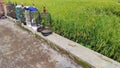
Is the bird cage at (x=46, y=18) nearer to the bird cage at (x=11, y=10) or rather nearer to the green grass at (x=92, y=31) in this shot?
the green grass at (x=92, y=31)

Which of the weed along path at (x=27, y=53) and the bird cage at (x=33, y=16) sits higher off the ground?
the bird cage at (x=33, y=16)

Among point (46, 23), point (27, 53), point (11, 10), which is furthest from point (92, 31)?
point (11, 10)

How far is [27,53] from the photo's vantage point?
15.6 ft

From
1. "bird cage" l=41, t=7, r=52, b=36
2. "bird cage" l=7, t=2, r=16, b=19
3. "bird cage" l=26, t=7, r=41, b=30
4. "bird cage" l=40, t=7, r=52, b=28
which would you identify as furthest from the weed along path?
"bird cage" l=7, t=2, r=16, b=19

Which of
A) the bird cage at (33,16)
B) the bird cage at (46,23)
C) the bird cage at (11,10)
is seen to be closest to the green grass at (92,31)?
the bird cage at (46,23)

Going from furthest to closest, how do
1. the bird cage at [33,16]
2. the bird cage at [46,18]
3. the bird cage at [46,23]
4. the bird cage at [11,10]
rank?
the bird cage at [11,10] → the bird cage at [33,16] → the bird cage at [46,18] → the bird cage at [46,23]

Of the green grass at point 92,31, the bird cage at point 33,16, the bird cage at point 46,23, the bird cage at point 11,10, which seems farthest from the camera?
the bird cage at point 11,10

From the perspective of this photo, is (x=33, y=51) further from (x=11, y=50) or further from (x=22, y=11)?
(x=22, y=11)

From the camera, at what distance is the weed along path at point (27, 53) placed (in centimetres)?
416

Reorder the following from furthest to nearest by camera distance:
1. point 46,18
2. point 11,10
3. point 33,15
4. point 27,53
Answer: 1. point 11,10
2. point 33,15
3. point 46,18
4. point 27,53

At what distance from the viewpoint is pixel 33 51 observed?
484cm

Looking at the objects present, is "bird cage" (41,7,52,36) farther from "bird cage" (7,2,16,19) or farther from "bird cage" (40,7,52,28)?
"bird cage" (7,2,16,19)

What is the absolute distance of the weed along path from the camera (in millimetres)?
4160

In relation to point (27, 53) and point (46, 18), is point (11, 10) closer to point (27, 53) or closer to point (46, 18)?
point (46, 18)
